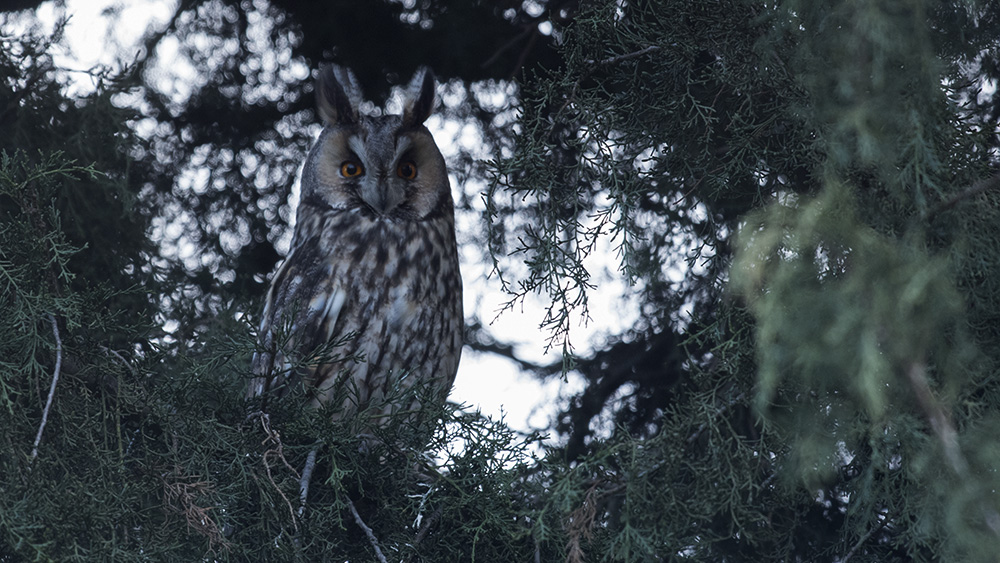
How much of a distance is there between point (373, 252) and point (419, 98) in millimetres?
581

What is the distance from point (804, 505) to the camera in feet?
7.38

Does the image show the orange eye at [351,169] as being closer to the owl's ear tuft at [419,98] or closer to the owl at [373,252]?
the owl at [373,252]

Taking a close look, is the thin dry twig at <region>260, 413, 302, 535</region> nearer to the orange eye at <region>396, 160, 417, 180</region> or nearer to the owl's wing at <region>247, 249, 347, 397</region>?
the owl's wing at <region>247, 249, 347, 397</region>

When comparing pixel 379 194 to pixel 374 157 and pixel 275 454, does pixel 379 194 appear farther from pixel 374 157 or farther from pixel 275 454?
pixel 275 454

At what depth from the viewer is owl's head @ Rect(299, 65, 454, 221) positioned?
10.4 feet

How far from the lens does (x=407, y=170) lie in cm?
325

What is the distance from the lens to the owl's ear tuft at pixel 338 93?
125 inches

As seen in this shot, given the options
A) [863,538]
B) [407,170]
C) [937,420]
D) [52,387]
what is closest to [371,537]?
[52,387]

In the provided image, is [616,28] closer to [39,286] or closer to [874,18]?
[874,18]

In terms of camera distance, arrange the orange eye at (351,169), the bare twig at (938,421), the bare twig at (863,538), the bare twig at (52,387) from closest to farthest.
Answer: the bare twig at (938,421), the bare twig at (52,387), the bare twig at (863,538), the orange eye at (351,169)

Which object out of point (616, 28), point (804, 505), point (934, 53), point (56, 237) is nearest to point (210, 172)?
point (56, 237)

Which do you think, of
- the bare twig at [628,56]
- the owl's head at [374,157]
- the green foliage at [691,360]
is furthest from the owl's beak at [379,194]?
the bare twig at [628,56]

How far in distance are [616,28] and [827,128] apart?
681mm

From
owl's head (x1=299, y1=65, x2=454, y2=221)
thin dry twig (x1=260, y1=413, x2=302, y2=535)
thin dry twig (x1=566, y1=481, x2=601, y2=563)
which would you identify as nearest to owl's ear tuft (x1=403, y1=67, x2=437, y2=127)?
owl's head (x1=299, y1=65, x2=454, y2=221)
